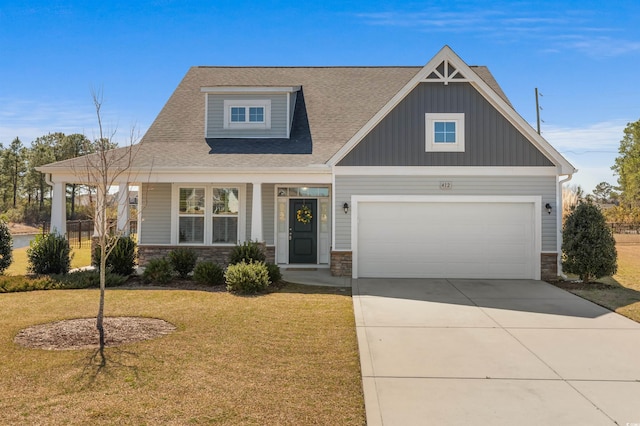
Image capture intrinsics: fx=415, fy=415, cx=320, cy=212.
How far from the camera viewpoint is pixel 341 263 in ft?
37.8

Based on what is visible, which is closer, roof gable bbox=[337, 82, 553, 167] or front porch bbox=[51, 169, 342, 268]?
roof gable bbox=[337, 82, 553, 167]

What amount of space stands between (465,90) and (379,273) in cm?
552

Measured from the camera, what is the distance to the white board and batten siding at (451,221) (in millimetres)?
11250

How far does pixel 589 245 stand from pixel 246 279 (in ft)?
27.7

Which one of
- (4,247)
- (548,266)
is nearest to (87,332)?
(4,247)

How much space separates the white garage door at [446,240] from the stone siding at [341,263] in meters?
0.28

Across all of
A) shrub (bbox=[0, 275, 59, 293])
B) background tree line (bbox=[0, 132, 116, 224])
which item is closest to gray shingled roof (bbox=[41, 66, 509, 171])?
shrub (bbox=[0, 275, 59, 293])

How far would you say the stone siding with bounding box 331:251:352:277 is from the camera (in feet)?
37.7

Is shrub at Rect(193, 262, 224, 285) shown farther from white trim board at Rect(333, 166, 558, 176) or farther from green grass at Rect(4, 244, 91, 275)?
green grass at Rect(4, 244, 91, 275)

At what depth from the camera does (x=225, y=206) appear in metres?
13.4

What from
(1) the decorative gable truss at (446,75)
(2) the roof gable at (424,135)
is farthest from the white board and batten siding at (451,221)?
(1) the decorative gable truss at (446,75)

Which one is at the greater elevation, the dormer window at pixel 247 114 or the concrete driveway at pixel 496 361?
the dormer window at pixel 247 114

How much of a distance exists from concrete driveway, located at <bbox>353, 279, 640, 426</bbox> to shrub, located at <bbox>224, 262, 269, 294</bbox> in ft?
7.22

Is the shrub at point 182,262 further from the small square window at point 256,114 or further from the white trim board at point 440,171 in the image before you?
the small square window at point 256,114
